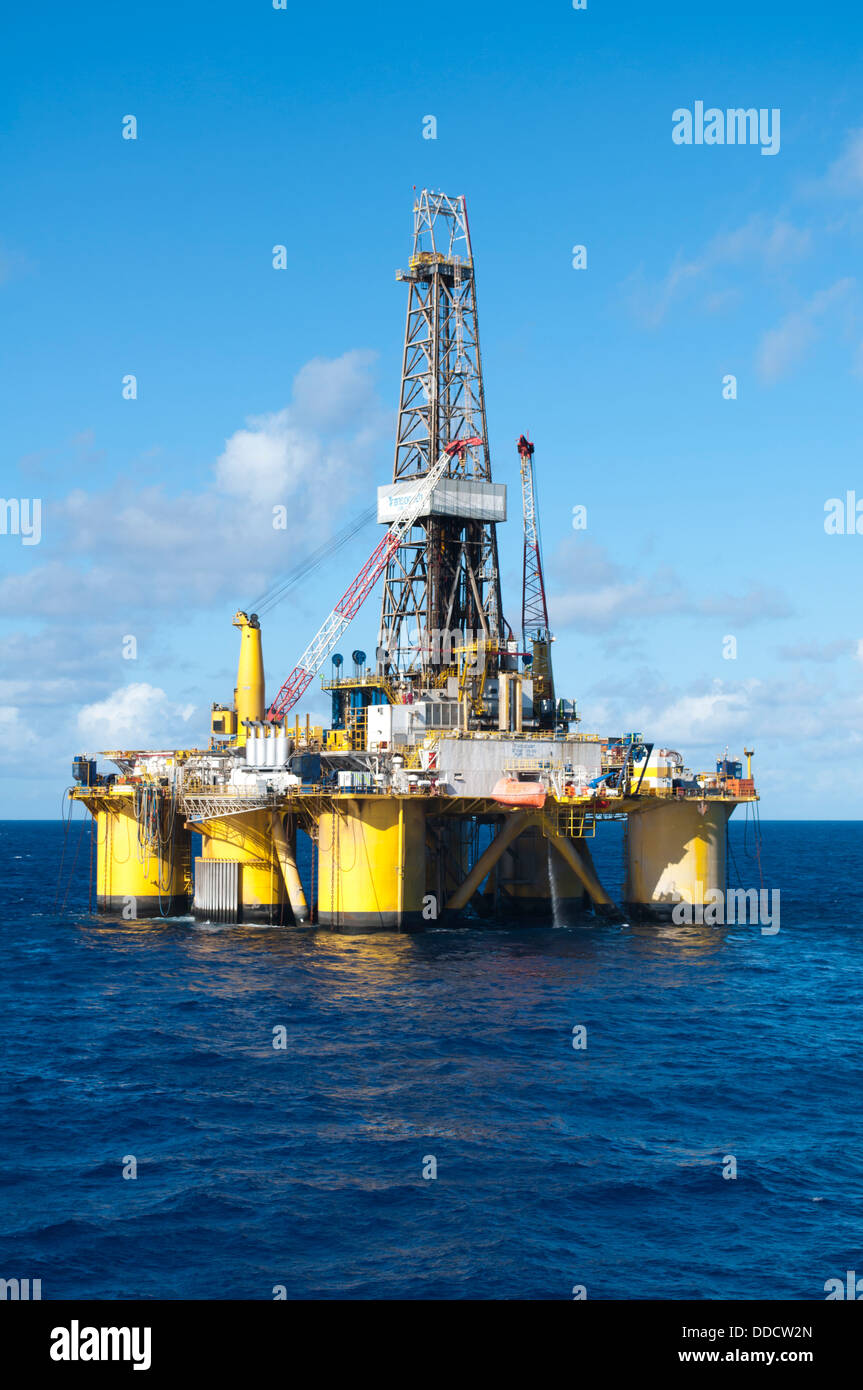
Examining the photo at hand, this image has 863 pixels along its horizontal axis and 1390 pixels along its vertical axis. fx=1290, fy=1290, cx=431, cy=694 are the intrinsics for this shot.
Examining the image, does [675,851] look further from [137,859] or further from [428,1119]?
[428,1119]

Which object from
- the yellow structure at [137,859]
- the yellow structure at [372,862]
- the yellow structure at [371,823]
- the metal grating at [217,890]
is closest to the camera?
the yellow structure at [372,862]

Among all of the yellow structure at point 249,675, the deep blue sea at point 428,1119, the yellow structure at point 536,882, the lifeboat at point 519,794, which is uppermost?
the yellow structure at point 249,675

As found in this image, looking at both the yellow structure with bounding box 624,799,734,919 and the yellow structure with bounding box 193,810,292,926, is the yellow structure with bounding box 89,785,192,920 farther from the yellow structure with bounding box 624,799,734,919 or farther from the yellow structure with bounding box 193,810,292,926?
the yellow structure with bounding box 624,799,734,919

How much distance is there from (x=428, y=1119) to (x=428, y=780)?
85.4 ft

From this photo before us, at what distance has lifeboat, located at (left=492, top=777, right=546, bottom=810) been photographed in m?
55.2

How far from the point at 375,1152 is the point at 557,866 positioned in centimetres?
3885

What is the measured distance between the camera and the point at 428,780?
184 feet

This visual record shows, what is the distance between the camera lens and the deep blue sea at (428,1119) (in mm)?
22688

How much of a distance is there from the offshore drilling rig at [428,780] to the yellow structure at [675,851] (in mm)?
85

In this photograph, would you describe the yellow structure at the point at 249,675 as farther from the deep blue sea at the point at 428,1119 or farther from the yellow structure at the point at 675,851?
the yellow structure at the point at 675,851

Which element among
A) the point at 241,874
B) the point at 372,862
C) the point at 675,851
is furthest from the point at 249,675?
the point at 675,851

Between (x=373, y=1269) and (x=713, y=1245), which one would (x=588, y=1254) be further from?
(x=373, y=1269)

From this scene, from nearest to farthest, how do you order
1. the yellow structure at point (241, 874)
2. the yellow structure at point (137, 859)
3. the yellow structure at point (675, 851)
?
the yellow structure at point (675, 851), the yellow structure at point (241, 874), the yellow structure at point (137, 859)

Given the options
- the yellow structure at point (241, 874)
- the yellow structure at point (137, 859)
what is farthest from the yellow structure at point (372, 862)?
the yellow structure at point (137, 859)
